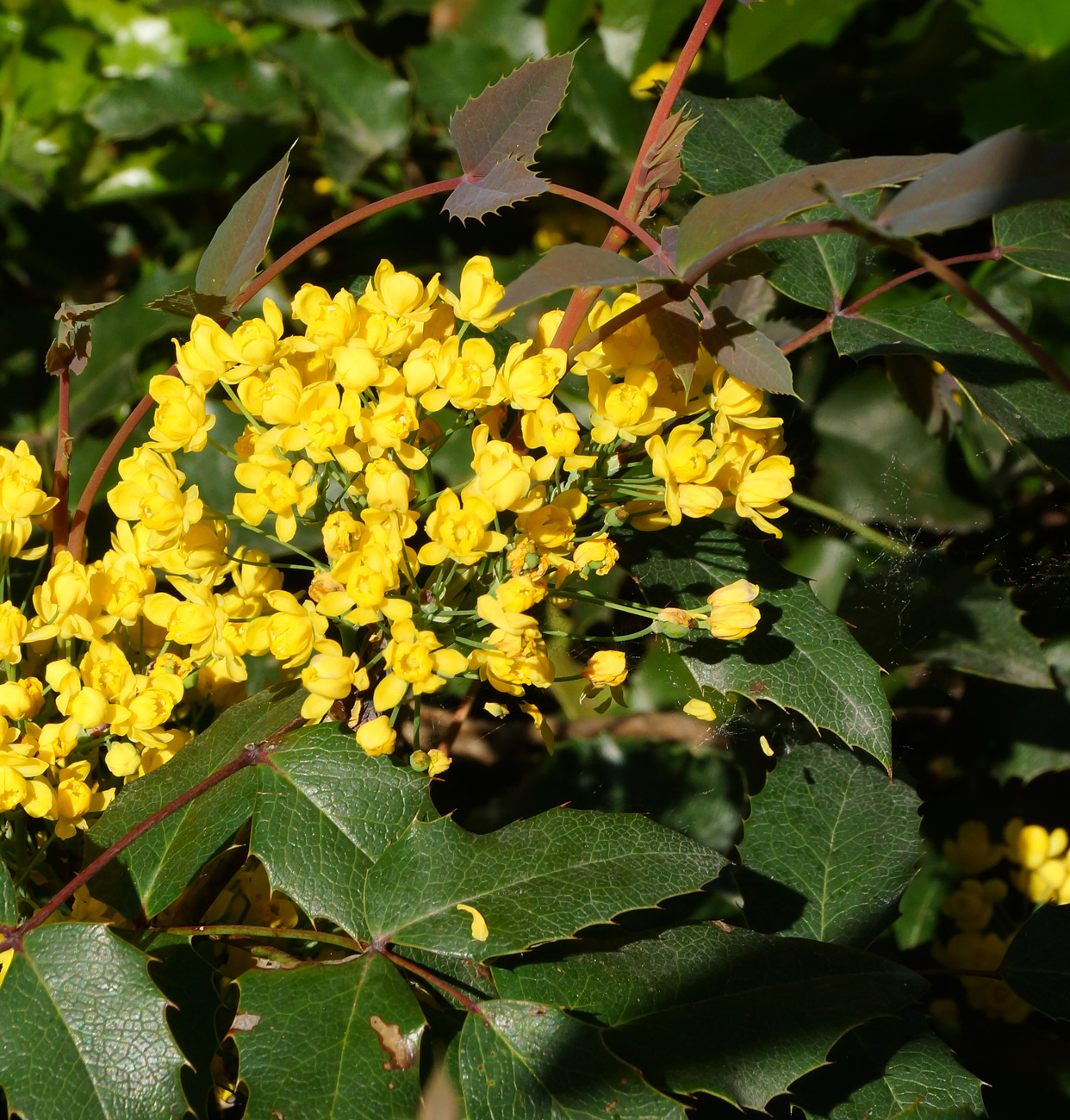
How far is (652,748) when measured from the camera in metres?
1.44

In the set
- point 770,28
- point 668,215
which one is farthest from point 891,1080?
point 770,28

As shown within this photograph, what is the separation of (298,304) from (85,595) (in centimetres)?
28

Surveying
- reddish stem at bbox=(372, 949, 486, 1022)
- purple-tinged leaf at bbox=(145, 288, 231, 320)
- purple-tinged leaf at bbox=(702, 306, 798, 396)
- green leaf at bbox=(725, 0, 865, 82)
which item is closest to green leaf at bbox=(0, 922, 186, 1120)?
reddish stem at bbox=(372, 949, 486, 1022)

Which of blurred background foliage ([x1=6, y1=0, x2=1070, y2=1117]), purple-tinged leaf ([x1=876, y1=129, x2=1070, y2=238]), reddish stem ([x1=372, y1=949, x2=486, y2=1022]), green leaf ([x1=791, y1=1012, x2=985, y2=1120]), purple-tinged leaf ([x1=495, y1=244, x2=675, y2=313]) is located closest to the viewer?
purple-tinged leaf ([x1=876, y1=129, x2=1070, y2=238])

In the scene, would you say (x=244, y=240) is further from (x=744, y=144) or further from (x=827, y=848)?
(x=827, y=848)

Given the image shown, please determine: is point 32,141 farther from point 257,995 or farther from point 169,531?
point 257,995

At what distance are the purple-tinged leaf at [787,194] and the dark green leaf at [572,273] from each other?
0.05m

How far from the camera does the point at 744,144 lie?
1.03 m

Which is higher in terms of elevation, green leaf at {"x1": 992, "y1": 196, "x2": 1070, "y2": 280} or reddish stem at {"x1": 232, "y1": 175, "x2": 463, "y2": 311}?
reddish stem at {"x1": 232, "y1": 175, "x2": 463, "y2": 311}

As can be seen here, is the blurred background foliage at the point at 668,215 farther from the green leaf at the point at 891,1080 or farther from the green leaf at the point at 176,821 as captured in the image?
the green leaf at the point at 176,821

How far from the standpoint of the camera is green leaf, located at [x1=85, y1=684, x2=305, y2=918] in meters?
0.76

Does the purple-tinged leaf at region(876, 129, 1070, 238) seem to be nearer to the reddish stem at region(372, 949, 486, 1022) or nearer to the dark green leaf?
the dark green leaf

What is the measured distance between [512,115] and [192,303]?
0.93 feet

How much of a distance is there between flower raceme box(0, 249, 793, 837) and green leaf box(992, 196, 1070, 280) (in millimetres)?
380
